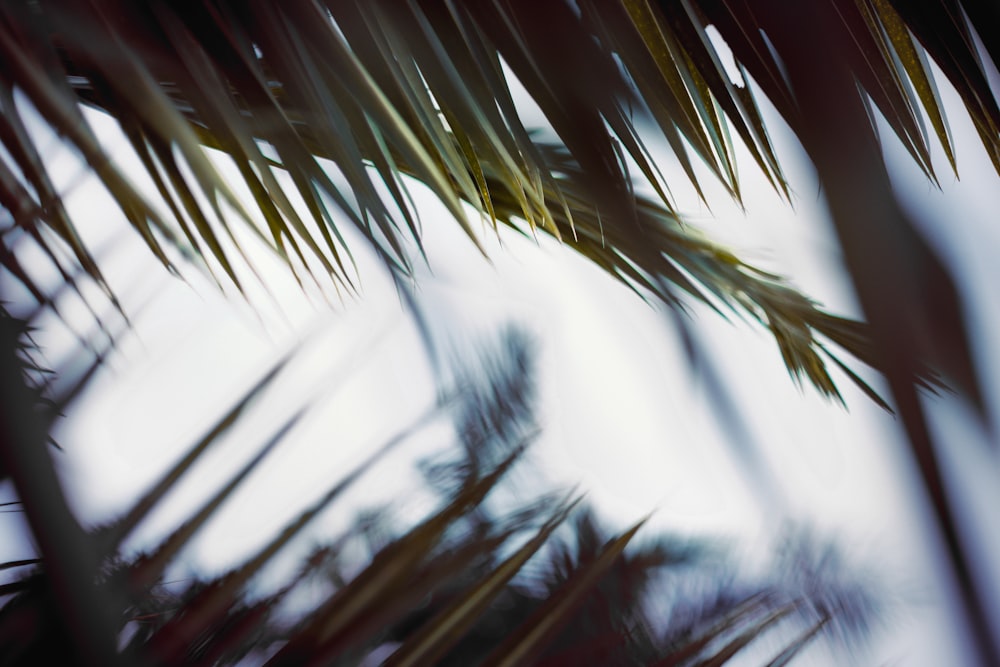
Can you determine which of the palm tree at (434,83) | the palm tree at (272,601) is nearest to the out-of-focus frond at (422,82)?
the palm tree at (434,83)

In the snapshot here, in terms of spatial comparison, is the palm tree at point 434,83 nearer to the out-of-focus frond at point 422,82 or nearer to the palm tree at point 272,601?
the out-of-focus frond at point 422,82

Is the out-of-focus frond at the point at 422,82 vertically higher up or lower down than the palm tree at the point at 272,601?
higher up

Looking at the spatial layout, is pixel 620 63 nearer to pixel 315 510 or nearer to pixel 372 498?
pixel 315 510

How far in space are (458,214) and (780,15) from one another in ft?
0.74

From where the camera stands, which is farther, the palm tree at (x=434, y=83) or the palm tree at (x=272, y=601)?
the palm tree at (x=434, y=83)

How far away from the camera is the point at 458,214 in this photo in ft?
1.13

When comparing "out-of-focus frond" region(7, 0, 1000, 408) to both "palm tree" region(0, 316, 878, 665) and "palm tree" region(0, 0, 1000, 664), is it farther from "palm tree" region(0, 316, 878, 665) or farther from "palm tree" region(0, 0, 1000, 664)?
"palm tree" region(0, 316, 878, 665)

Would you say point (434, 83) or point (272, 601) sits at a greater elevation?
point (434, 83)

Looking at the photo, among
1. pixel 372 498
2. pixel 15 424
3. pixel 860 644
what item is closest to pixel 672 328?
pixel 15 424

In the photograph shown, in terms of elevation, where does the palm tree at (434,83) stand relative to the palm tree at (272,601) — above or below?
above

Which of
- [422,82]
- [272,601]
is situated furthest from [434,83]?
[272,601]

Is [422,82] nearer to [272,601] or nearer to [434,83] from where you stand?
[434,83]

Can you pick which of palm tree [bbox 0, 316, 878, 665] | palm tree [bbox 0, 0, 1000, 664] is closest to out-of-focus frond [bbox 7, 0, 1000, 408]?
palm tree [bbox 0, 0, 1000, 664]

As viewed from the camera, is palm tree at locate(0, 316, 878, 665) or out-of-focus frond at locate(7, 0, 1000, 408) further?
out-of-focus frond at locate(7, 0, 1000, 408)
